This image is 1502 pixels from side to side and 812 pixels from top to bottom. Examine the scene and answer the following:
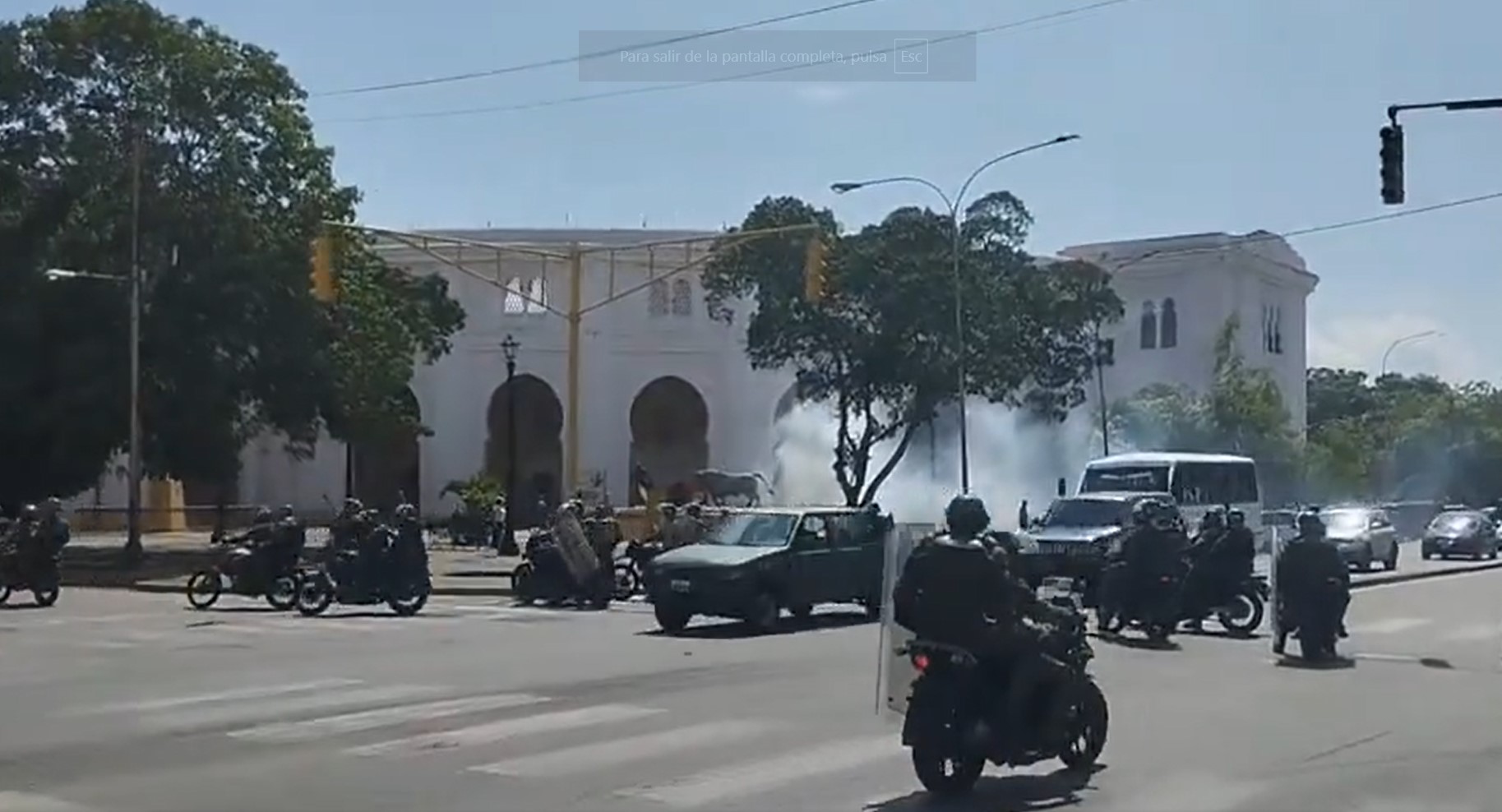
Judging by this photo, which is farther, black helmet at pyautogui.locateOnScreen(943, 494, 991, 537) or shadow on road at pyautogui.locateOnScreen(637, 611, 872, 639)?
shadow on road at pyautogui.locateOnScreen(637, 611, 872, 639)

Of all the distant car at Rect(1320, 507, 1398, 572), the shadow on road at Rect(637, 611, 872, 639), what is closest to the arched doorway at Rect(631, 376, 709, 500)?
the distant car at Rect(1320, 507, 1398, 572)

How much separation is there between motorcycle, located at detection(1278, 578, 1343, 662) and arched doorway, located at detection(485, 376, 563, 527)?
6301 centimetres

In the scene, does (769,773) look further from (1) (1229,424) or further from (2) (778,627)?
(1) (1229,424)

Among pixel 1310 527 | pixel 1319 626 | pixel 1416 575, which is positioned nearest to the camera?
pixel 1319 626

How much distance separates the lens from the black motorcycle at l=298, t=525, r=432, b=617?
92.9 ft

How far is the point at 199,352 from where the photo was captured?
44.8 metres

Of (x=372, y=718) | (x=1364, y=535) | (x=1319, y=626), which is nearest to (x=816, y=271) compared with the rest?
(x=1319, y=626)

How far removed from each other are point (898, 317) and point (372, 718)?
4259cm

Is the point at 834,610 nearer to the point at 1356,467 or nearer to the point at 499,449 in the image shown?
the point at 499,449

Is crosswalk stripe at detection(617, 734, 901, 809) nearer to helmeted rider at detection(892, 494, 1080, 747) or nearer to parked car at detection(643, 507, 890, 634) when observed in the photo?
helmeted rider at detection(892, 494, 1080, 747)

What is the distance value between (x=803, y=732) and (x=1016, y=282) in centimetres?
4598

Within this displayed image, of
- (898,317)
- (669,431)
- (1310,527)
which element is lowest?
(1310,527)

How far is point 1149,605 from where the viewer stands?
23.5 meters

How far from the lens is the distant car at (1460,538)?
171ft
